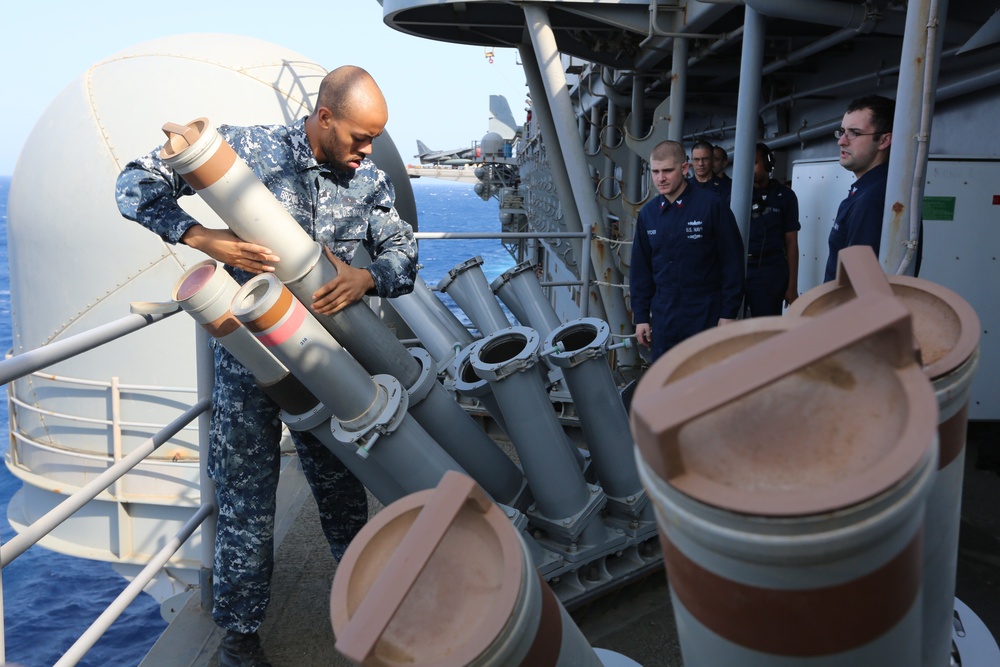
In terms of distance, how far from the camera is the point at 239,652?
7.30 feet

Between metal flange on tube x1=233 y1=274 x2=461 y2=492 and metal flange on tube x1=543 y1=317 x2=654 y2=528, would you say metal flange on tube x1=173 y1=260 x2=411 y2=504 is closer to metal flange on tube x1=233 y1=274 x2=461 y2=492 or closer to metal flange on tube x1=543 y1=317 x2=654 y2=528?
metal flange on tube x1=233 y1=274 x2=461 y2=492

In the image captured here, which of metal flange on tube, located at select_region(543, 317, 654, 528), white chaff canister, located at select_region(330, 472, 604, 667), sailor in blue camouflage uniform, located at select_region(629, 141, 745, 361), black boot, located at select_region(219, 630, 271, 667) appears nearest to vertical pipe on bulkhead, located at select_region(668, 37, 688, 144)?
sailor in blue camouflage uniform, located at select_region(629, 141, 745, 361)

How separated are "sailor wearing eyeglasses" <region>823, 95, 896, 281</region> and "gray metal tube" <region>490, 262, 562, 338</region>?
64.7 inches

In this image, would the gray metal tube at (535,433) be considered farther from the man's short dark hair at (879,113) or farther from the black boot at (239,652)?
the man's short dark hair at (879,113)

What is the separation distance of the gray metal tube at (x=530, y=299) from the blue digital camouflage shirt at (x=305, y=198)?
179 cm

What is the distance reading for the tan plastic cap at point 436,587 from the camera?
90 centimetres

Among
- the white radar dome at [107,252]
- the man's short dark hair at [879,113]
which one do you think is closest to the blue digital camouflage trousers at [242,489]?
the man's short dark hair at [879,113]

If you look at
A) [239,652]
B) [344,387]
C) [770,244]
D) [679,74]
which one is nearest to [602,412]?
[344,387]

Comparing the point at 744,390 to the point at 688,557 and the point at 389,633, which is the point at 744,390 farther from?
the point at 389,633

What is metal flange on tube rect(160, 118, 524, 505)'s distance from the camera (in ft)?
5.99

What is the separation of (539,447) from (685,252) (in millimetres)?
1678

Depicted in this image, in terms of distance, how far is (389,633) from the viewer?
942mm

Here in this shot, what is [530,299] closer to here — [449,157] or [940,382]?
[940,382]

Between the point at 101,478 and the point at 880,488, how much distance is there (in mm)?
1797
